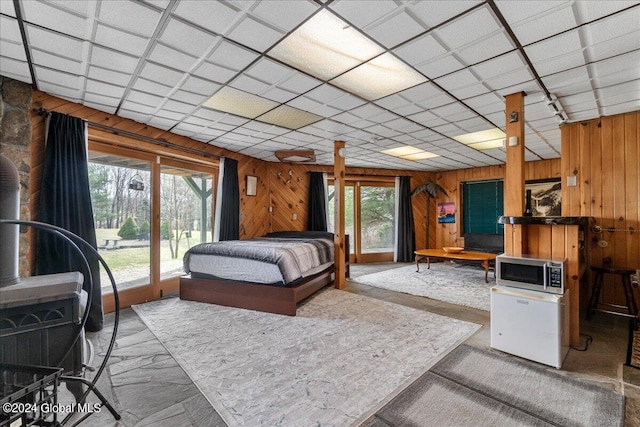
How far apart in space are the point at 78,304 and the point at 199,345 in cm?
115

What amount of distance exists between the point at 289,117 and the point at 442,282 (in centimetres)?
382

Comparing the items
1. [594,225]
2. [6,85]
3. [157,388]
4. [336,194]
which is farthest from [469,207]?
[6,85]

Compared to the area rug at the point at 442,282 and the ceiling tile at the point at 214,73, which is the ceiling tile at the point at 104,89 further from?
the area rug at the point at 442,282

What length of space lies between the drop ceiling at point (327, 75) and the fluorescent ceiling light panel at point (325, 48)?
0.10 feet

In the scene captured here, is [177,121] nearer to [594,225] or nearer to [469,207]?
[594,225]

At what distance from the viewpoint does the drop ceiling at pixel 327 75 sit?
5.53 feet

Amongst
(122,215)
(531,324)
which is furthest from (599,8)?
(122,215)

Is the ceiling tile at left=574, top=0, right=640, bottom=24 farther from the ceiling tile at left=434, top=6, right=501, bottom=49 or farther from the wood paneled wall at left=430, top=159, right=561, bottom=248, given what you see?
the wood paneled wall at left=430, top=159, right=561, bottom=248

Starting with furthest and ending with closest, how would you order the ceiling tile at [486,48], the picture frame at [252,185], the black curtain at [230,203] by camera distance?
1. the picture frame at [252,185]
2. the black curtain at [230,203]
3. the ceiling tile at [486,48]

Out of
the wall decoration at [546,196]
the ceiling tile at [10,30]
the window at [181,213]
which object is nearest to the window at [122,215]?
the window at [181,213]

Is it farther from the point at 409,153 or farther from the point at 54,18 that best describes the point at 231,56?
the point at 409,153

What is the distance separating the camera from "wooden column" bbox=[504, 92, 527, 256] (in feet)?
8.95

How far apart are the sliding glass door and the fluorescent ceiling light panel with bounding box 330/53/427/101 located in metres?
4.26

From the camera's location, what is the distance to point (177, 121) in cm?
368
